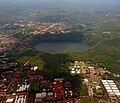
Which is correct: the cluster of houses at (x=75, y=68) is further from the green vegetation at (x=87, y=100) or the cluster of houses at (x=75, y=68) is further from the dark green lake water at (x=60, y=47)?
the dark green lake water at (x=60, y=47)

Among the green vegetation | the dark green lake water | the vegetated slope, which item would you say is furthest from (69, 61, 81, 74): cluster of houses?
the dark green lake water

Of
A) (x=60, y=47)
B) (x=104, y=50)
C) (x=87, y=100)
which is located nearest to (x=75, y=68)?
(x=87, y=100)

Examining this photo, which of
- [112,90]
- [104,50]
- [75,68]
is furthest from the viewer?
[104,50]

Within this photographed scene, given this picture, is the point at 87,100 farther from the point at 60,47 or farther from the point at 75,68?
Result: the point at 60,47

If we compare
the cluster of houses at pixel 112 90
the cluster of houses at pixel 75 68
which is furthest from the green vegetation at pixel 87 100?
the cluster of houses at pixel 75 68

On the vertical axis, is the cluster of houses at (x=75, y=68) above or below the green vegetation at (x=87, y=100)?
above

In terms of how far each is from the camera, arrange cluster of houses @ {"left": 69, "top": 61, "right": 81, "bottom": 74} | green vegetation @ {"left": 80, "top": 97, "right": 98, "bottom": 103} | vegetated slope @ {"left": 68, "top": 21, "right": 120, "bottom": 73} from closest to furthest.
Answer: green vegetation @ {"left": 80, "top": 97, "right": 98, "bottom": 103} → cluster of houses @ {"left": 69, "top": 61, "right": 81, "bottom": 74} → vegetated slope @ {"left": 68, "top": 21, "right": 120, "bottom": 73}

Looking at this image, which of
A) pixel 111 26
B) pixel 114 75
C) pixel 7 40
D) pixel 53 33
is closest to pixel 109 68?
pixel 114 75

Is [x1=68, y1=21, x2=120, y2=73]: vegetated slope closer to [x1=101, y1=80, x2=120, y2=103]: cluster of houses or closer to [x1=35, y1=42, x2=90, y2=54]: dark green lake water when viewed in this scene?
[x1=35, y1=42, x2=90, y2=54]: dark green lake water

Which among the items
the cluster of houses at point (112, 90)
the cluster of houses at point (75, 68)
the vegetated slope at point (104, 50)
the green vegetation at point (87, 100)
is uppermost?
the vegetated slope at point (104, 50)
